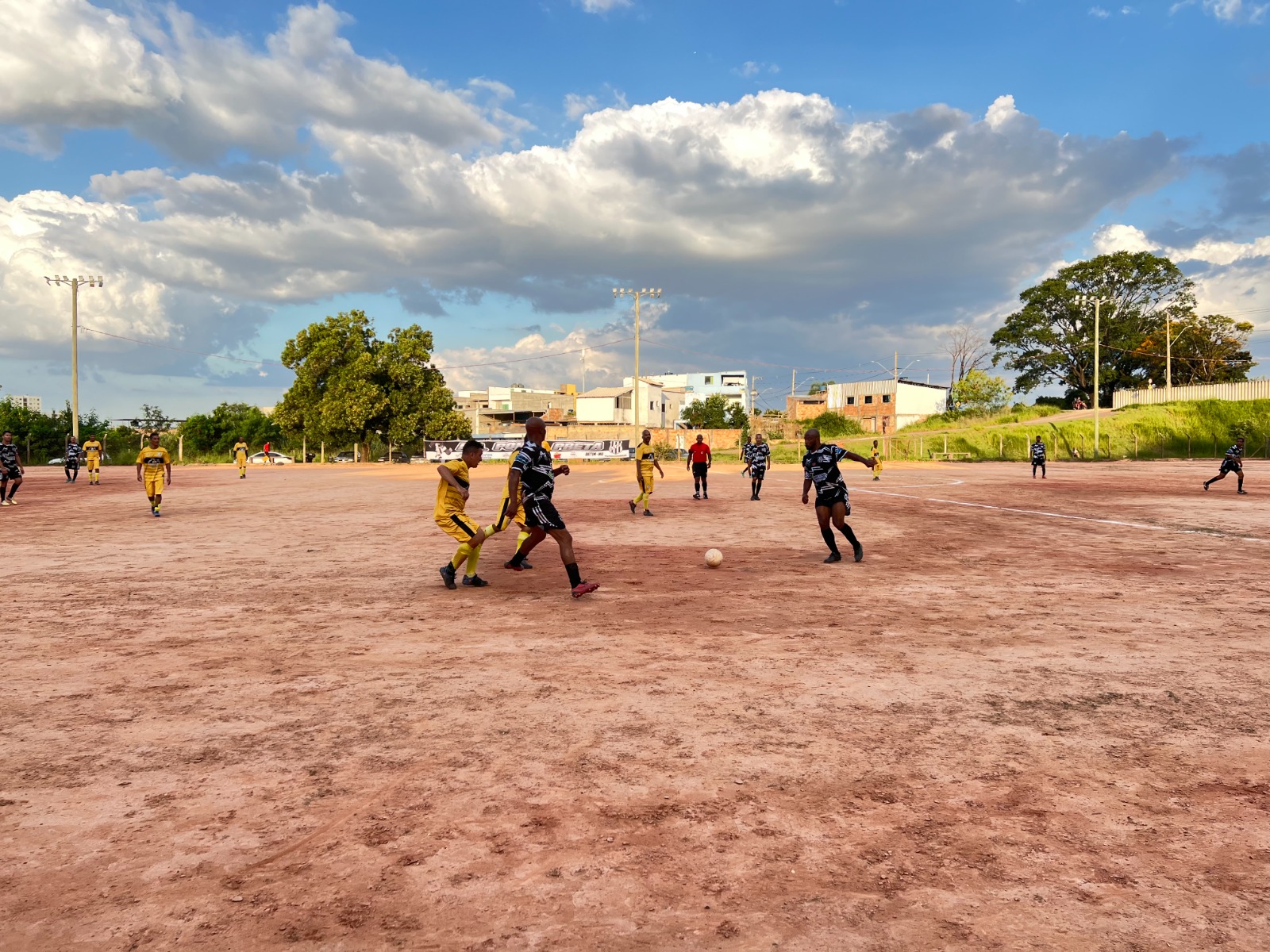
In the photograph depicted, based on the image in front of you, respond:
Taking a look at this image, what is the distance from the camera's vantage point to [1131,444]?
59.2m

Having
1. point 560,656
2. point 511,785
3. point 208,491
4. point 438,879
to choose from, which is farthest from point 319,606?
point 208,491

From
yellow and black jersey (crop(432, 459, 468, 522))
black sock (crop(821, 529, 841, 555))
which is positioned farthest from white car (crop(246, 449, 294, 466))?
black sock (crop(821, 529, 841, 555))

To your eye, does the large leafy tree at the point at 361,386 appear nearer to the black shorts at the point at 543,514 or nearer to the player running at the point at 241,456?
the player running at the point at 241,456

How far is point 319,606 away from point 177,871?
5456 millimetres

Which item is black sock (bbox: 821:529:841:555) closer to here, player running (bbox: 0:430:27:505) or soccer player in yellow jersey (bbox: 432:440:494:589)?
soccer player in yellow jersey (bbox: 432:440:494:589)

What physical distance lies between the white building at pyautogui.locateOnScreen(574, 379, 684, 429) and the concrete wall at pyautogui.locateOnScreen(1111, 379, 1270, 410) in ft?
141

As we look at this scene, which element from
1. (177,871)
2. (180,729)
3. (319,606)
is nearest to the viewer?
(177,871)

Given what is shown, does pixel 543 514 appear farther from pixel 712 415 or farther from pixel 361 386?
pixel 712 415

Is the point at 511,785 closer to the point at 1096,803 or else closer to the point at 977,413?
the point at 1096,803

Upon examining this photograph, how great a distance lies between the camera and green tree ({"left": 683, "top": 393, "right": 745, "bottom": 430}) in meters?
94.5

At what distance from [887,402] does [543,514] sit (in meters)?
85.1

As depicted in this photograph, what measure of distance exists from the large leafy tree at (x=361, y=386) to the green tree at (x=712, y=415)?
36.8m

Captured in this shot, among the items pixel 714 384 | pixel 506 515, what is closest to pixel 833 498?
pixel 506 515

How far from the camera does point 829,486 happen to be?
1144 centimetres
